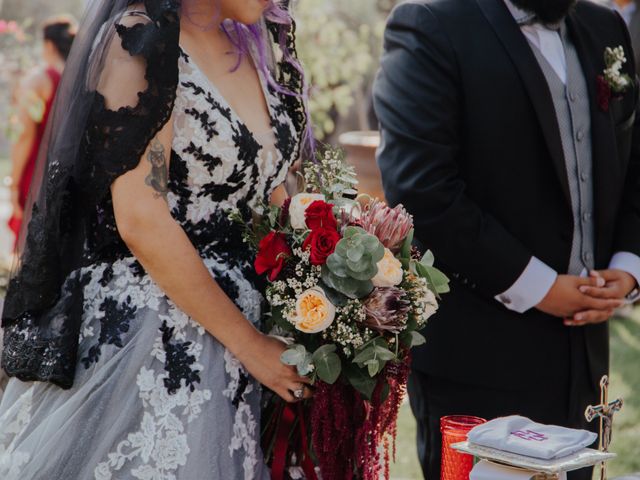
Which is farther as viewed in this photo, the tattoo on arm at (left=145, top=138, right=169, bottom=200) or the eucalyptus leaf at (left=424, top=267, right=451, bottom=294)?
the eucalyptus leaf at (left=424, top=267, right=451, bottom=294)

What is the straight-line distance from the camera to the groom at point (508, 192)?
2.90m

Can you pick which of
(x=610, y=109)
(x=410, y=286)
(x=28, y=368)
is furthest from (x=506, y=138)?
(x=28, y=368)

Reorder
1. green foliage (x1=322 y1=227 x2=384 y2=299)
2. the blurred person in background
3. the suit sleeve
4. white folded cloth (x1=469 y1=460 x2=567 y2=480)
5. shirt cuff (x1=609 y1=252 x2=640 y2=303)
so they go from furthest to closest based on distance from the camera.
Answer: the blurred person in background
shirt cuff (x1=609 y1=252 x2=640 y2=303)
the suit sleeve
green foliage (x1=322 y1=227 x2=384 y2=299)
white folded cloth (x1=469 y1=460 x2=567 y2=480)

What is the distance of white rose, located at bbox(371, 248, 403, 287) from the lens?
2023mm

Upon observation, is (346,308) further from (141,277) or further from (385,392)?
(141,277)

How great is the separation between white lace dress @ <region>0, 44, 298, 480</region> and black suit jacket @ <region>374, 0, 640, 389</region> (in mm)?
804

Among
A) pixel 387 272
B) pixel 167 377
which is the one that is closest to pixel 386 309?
pixel 387 272

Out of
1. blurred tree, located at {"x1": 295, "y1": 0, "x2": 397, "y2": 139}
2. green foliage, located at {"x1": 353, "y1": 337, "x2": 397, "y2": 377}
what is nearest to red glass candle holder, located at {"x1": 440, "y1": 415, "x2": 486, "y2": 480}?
green foliage, located at {"x1": 353, "y1": 337, "x2": 397, "y2": 377}

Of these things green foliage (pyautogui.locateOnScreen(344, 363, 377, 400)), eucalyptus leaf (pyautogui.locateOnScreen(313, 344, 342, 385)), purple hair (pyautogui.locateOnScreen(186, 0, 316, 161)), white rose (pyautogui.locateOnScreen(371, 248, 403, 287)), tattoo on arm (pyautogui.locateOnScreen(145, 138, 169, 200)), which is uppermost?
purple hair (pyautogui.locateOnScreen(186, 0, 316, 161))

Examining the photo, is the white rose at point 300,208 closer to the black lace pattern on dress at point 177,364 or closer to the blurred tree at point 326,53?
the black lace pattern on dress at point 177,364

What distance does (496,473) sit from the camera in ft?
6.21

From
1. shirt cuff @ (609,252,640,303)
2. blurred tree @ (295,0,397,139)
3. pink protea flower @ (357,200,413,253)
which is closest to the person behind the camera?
pink protea flower @ (357,200,413,253)

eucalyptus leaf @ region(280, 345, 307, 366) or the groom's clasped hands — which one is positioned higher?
eucalyptus leaf @ region(280, 345, 307, 366)

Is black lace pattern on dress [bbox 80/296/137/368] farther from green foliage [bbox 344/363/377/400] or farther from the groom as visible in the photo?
the groom
